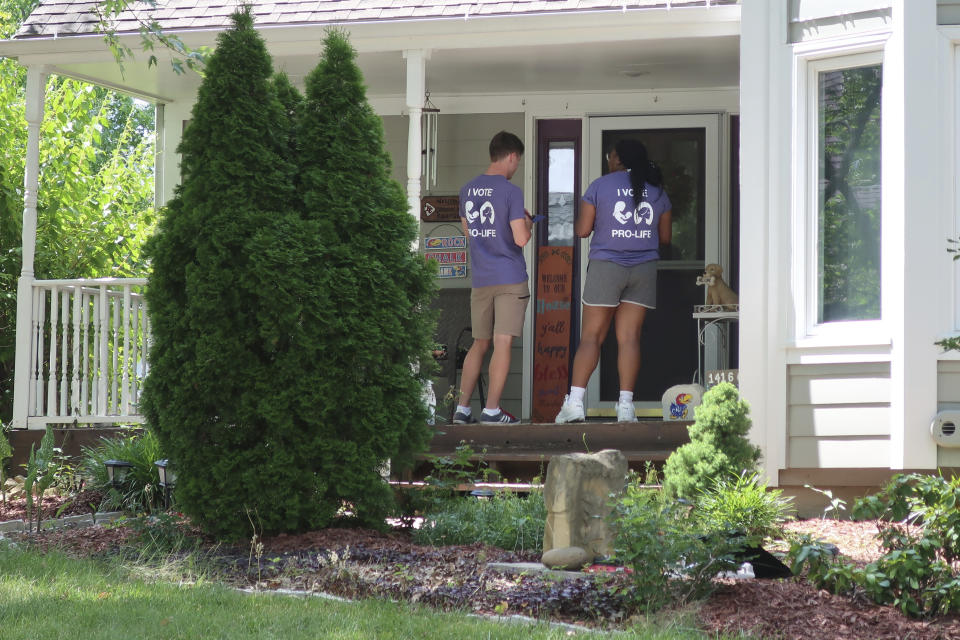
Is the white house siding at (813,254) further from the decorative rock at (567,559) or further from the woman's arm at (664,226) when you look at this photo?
the decorative rock at (567,559)

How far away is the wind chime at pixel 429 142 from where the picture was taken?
29.3ft

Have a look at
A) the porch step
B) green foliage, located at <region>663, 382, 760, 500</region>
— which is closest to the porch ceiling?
the porch step

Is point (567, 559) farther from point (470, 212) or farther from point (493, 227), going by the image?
point (470, 212)

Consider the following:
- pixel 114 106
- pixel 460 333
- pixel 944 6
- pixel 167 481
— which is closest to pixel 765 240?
pixel 944 6

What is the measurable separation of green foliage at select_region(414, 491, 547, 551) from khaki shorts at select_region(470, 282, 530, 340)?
6.51 ft

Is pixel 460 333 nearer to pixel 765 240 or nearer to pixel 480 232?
pixel 480 232

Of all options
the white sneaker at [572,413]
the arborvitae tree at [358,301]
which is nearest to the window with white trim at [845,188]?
the white sneaker at [572,413]

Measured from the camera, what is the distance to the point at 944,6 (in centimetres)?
629

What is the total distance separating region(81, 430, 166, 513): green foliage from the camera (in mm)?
6941

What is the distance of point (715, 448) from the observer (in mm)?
5750

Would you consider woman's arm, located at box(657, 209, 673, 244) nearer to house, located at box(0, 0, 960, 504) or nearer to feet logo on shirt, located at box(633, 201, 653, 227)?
feet logo on shirt, located at box(633, 201, 653, 227)

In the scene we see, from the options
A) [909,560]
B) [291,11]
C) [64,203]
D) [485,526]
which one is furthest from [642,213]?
[64,203]

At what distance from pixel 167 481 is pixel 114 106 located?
2271 centimetres

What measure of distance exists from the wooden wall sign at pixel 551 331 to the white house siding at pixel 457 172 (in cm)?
21
